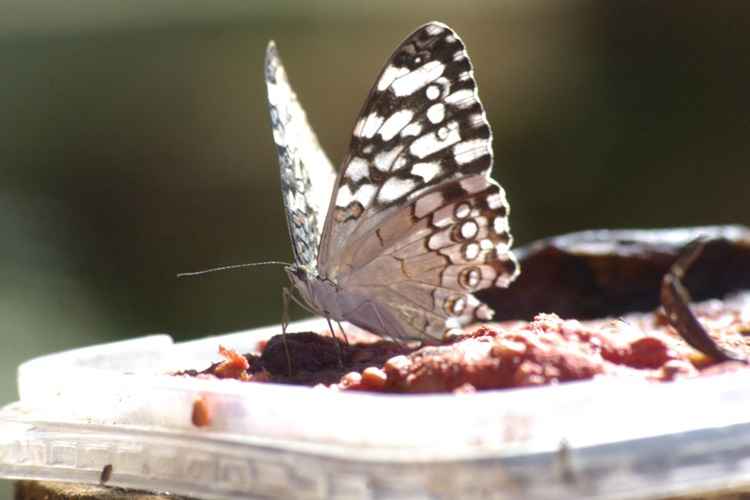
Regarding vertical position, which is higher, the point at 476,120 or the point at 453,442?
the point at 476,120

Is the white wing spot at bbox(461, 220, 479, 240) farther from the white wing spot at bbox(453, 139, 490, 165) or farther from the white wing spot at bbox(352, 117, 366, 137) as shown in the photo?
the white wing spot at bbox(352, 117, 366, 137)

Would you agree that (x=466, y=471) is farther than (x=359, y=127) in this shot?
No

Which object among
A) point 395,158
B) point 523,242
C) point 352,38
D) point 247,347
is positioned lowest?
point 523,242

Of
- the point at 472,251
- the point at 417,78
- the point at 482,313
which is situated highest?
the point at 417,78

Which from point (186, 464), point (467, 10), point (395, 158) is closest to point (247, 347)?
point (395, 158)

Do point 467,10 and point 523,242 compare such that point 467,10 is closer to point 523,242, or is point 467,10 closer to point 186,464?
point 523,242

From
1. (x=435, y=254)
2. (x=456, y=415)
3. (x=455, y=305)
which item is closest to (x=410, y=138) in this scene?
(x=435, y=254)

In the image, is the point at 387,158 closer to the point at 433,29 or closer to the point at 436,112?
the point at 436,112
